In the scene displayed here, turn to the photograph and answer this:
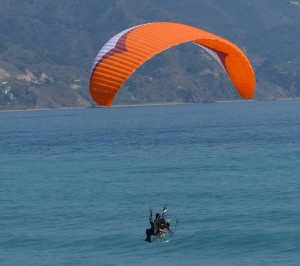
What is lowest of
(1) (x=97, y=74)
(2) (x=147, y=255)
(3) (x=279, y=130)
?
(2) (x=147, y=255)

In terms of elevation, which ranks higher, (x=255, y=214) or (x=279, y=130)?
(x=279, y=130)

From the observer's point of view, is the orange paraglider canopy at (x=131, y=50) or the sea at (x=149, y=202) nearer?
the orange paraglider canopy at (x=131, y=50)

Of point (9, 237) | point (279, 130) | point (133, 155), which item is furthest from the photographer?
point (279, 130)

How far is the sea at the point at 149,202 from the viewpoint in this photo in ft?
171

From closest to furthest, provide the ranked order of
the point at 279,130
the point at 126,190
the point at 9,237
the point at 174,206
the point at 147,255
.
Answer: the point at 147,255 < the point at 9,237 < the point at 174,206 < the point at 126,190 < the point at 279,130

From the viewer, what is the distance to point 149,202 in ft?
223

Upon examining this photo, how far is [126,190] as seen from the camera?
7456cm

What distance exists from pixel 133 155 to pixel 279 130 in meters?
40.4

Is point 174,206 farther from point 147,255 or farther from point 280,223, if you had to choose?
point 147,255

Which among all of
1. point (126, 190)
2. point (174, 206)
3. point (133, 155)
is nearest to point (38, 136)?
point (133, 155)

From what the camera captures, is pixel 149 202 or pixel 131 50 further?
pixel 149 202

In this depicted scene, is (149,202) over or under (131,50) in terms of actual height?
under

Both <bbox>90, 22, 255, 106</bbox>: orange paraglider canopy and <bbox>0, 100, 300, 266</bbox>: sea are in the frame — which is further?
<bbox>0, 100, 300, 266</bbox>: sea

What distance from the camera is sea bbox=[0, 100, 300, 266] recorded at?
5197 cm
